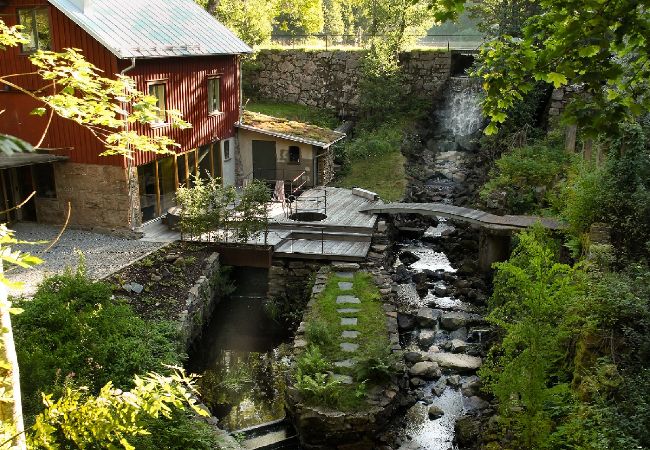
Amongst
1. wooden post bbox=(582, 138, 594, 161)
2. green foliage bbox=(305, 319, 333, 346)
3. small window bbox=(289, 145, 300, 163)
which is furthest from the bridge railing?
green foliage bbox=(305, 319, 333, 346)

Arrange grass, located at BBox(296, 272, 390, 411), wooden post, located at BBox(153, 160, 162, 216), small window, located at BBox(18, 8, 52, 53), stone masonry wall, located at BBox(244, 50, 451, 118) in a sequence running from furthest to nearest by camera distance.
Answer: stone masonry wall, located at BBox(244, 50, 451, 118) → wooden post, located at BBox(153, 160, 162, 216) → small window, located at BBox(18, 8, 52, 53) → grass, located at BBox(296, 272, 390, 411)

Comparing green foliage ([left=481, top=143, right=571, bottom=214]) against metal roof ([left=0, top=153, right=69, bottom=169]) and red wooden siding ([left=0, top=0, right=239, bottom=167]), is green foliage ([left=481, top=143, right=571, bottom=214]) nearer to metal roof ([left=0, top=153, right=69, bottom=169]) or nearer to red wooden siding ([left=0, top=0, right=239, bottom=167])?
red wooden siding ([left=0, top=0, right=239, bottom=167])

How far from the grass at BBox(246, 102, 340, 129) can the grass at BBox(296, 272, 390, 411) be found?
640 inches

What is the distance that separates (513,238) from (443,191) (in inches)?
340

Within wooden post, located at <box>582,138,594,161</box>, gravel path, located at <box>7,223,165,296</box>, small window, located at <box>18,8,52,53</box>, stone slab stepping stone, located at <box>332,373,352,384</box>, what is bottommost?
stone slab stepping stone, located at <box>332,373,352,384</box>

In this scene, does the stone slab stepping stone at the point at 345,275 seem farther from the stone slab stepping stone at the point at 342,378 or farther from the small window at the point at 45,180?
the small window at the point at 45,180

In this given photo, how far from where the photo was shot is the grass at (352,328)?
407 inches

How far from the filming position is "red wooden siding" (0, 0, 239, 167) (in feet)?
51.8

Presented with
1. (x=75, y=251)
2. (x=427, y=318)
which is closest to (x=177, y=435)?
(x=427, y=318)

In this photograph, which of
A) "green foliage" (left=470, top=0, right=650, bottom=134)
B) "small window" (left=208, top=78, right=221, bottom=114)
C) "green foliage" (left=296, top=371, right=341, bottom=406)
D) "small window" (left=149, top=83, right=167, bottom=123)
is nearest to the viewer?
"green foliage" (left=470, top=0, right=650, bottom=134)

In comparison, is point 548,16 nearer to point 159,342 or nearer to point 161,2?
point 159,342

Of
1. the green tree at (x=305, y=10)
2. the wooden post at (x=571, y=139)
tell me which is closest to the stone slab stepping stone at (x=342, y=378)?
the wooden post at (x=571, y=139)

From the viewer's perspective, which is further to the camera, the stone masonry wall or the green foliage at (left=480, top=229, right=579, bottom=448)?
the stone masonry wall

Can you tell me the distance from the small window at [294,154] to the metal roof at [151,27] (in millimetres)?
4222
